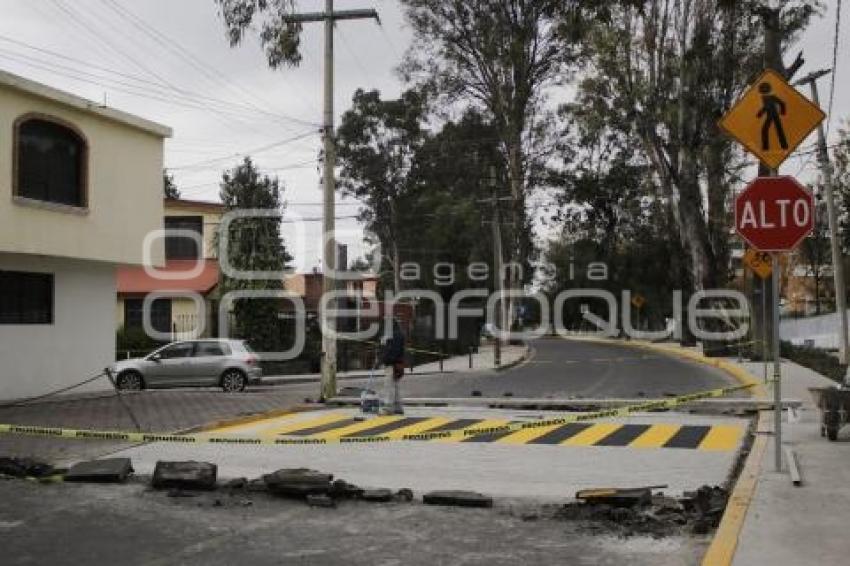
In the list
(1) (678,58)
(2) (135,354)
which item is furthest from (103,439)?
(1) (678,58)

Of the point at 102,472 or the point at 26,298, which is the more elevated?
the point at 26,298

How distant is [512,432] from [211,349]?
1314 cm

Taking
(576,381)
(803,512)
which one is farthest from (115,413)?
(576,381)

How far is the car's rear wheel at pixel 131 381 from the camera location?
25.7 metres

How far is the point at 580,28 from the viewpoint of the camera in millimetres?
12930

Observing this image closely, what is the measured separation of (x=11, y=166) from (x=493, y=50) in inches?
1339

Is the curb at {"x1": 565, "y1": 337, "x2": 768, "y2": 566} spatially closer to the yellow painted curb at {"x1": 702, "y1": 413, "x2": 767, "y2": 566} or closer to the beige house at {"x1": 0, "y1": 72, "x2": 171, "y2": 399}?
the yellow painted curb at {"x1": 702, "y1": 413, "x2": 767, "y2": 566}

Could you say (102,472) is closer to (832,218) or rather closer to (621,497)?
(621,497)

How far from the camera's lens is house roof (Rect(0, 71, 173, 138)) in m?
18.6

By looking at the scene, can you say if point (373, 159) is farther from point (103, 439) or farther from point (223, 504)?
point (223, 504)

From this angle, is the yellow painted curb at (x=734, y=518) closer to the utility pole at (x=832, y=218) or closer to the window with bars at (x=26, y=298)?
the window with bars at (x=26, y=298)

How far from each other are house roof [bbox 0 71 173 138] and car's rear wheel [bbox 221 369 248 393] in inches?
248

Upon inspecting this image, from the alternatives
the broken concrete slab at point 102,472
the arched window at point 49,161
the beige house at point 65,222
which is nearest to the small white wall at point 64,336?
the beige house at point 65,222

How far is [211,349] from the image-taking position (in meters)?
26.0
